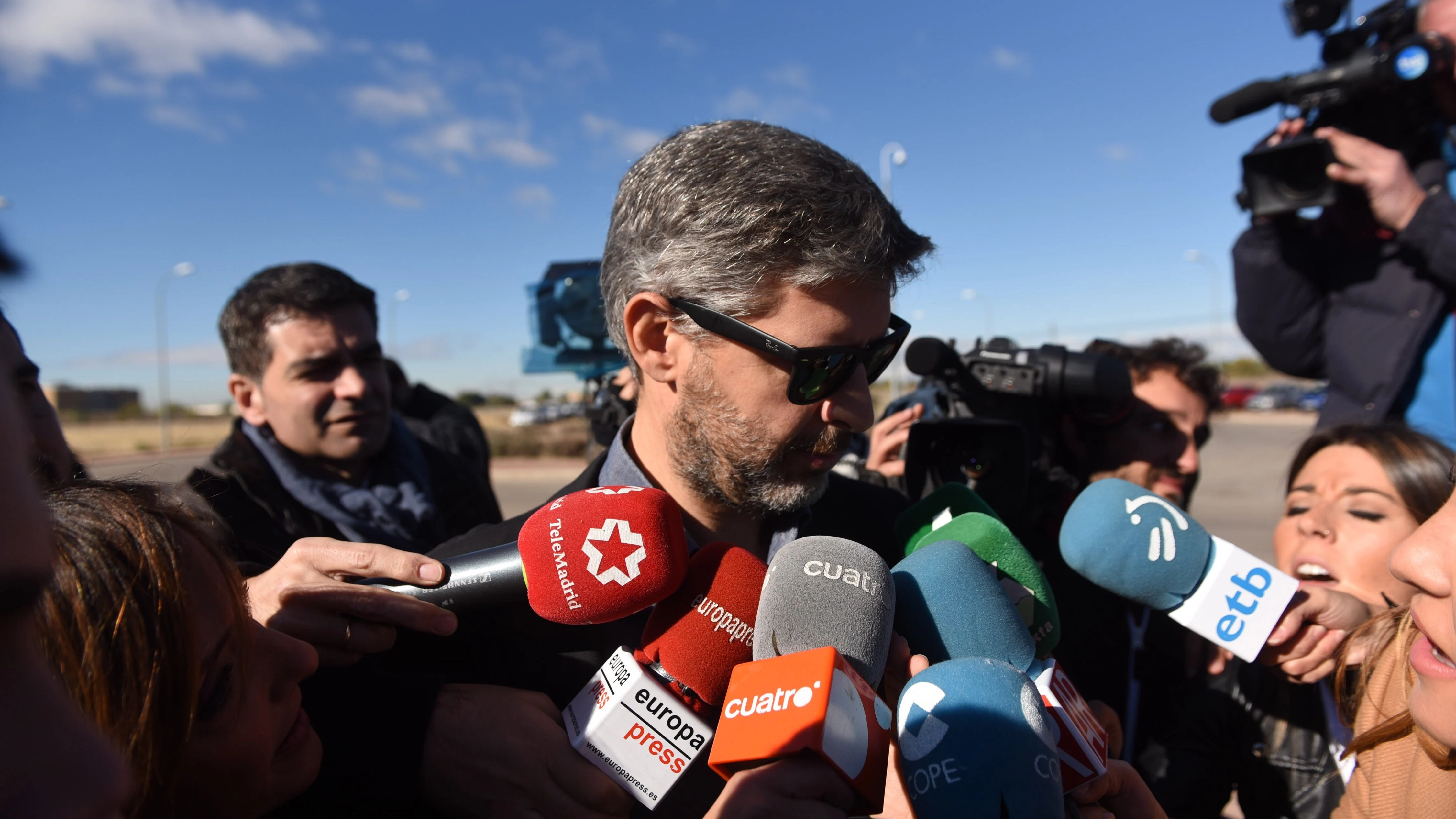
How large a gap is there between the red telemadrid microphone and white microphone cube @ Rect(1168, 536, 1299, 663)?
38.4 inches

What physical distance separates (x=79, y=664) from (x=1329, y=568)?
7.20 ft

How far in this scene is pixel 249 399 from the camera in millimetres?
2889

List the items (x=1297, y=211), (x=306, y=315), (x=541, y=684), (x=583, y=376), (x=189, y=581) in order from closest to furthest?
(x=189, y=581)
(x=541, y=684)
(x=1297, y=211)
(x=306, y=315)
(x=583, y=376)

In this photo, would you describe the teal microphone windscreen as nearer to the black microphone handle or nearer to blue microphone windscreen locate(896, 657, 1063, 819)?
blue microphone windscreen locate(896, 657, 1063, 819)

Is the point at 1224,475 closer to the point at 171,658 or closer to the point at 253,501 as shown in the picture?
the point at 253,501

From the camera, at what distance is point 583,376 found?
3.97 m

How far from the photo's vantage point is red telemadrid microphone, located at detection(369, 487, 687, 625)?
120 centimetres

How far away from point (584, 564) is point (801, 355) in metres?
0.53

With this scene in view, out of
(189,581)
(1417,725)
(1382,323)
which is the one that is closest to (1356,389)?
(1382,323)

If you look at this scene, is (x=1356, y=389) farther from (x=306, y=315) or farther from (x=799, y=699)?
(x=306, y=315)

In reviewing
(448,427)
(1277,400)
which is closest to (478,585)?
(448,427)

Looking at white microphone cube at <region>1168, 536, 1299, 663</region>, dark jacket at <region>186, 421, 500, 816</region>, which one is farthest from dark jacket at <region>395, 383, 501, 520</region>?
white microphone cube at <region>1168, 536, 1299, 663</region>

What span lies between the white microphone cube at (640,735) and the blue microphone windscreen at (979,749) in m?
0.30

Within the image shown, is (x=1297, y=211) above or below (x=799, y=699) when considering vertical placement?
above
